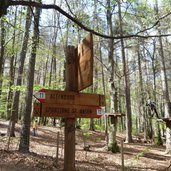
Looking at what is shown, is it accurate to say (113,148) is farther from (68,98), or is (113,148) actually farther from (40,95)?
(40,95)

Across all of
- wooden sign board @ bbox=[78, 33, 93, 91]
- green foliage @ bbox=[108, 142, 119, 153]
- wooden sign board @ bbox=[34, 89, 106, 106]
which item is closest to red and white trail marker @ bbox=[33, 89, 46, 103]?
wooden sign board @ bbox=[34, 89, 106, 106]

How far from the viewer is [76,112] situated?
10.8 feet

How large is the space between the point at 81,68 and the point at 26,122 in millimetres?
5838

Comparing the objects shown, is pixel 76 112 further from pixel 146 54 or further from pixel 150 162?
pixel 146 54

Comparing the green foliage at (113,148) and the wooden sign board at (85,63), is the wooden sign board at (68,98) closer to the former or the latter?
the wooden sign board at (85,63)

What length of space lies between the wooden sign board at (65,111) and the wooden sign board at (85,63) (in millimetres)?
352

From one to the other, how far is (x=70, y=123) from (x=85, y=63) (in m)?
0.98

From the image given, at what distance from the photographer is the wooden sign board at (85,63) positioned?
304 centimetres

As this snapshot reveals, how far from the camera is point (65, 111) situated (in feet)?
10.6

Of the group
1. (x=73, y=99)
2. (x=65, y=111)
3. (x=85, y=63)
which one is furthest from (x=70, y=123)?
(x=85, y=63)

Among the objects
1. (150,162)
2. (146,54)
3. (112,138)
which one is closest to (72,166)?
(150,162)

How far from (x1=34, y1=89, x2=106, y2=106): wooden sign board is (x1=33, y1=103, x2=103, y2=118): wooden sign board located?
6 cm

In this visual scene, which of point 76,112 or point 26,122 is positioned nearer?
point 76,112

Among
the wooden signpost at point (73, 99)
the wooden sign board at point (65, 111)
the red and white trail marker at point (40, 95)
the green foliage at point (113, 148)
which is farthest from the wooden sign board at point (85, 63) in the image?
the green foliage at point (113, 148)
